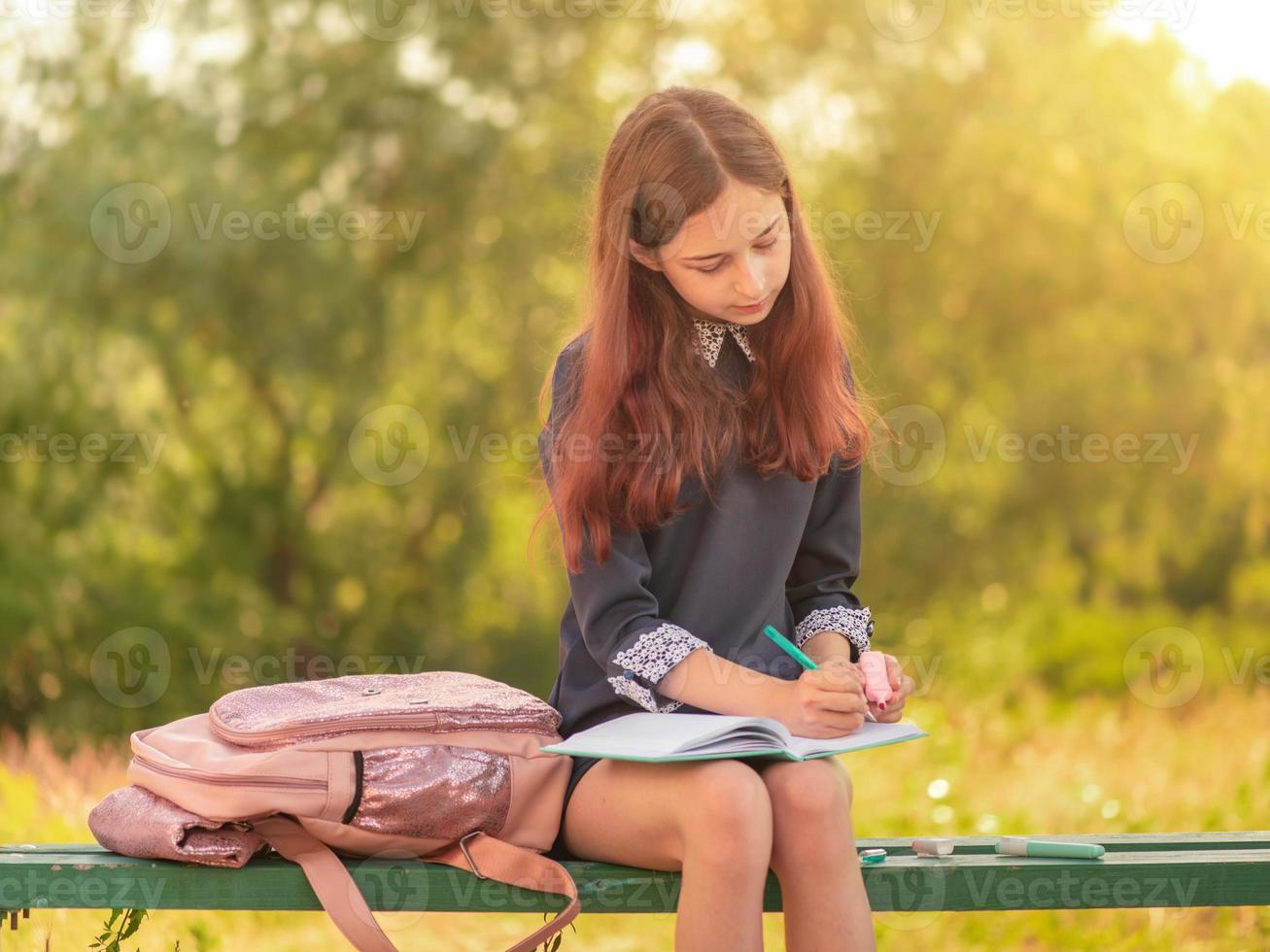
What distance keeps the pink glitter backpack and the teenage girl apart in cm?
11

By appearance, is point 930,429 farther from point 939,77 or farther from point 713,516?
point 713,516

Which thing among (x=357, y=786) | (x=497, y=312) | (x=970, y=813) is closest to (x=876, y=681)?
(x=357, y=786)

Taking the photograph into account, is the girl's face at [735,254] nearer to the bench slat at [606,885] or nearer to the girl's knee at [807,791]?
the girl's knee at [807,791]

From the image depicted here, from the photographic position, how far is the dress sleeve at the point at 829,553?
233cm

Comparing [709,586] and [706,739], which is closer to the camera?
[706,739]

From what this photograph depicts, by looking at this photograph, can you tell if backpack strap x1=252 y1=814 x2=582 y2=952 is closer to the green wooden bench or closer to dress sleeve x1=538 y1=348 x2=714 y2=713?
the green wooden bench

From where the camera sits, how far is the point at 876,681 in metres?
2.07

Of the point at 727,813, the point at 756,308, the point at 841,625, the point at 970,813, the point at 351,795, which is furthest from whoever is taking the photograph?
the point at 970,813

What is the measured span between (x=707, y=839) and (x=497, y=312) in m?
5.38

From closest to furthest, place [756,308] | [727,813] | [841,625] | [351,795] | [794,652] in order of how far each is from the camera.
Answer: [727,813]
[351,795]
[794,652]
[756,308]
[841,625]

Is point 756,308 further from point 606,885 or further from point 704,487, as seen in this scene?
point 606,885

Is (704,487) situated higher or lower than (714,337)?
lower

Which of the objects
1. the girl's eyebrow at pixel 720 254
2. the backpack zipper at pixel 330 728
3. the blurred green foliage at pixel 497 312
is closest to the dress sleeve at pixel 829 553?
the girl's eyebrow at pixel 720 254

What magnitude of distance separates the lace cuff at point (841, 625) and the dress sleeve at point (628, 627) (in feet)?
0.82
